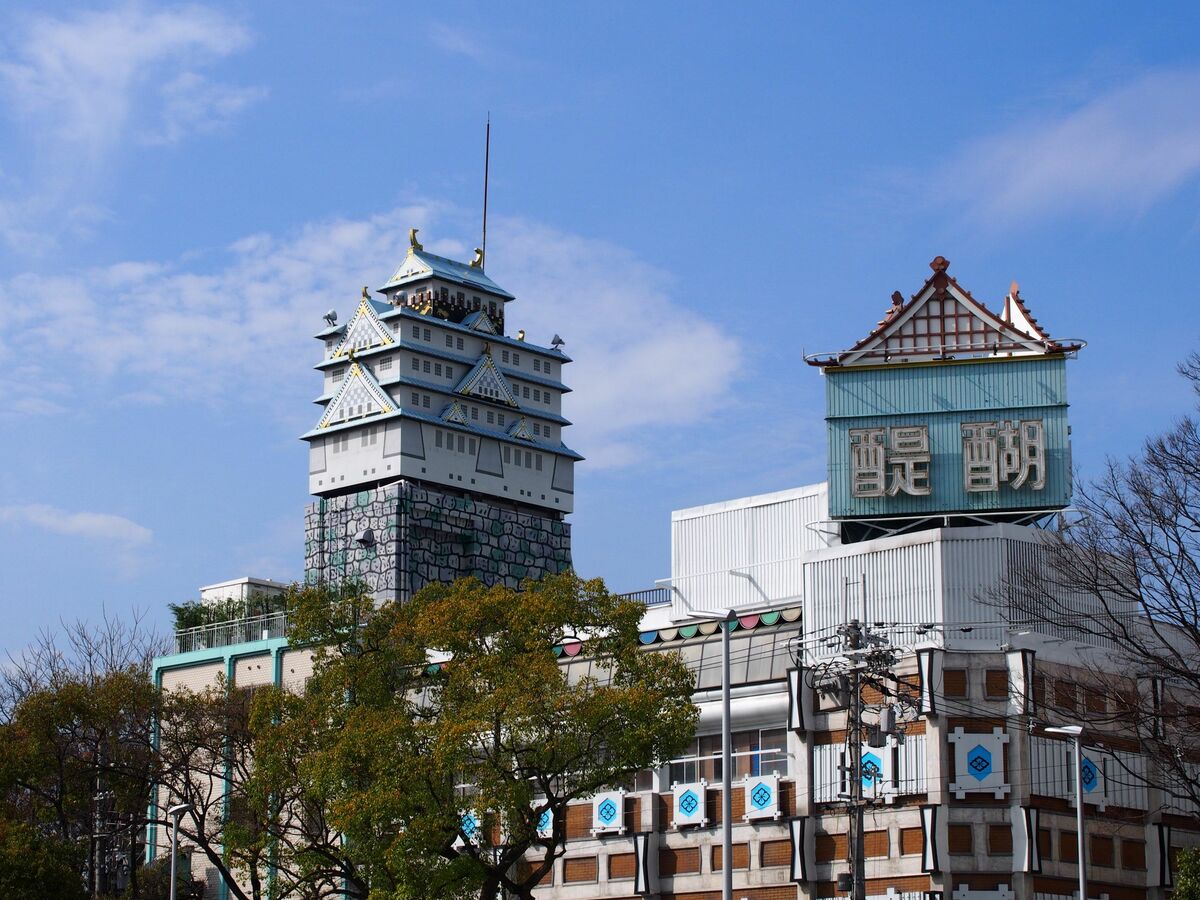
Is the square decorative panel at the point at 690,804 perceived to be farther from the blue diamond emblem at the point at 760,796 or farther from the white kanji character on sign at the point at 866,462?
the white kanji character on sign at the point at 866,462

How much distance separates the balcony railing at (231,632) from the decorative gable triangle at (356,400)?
18.6 meters

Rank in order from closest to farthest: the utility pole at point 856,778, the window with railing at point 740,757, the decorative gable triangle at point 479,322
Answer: the utility pole at point 856,778
the window with railing at point 740,757
the decorative gable triangle at point 479,322

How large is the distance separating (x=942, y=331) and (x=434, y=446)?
46369mm

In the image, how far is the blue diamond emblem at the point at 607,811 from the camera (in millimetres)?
54375

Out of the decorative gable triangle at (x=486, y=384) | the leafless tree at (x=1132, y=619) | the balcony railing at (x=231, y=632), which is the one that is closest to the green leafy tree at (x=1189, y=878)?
the leafless tree at (x=1132, y=619)

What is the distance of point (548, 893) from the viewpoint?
183 feet

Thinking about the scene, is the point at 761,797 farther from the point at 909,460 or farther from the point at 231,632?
the point at 231,632

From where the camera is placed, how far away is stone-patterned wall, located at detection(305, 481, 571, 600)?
94125mm

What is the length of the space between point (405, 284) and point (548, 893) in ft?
168

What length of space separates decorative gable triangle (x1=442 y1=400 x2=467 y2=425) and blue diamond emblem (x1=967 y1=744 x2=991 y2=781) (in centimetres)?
5405

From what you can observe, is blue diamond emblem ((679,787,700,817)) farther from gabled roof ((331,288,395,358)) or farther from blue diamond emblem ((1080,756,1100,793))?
gabled roof ((331,288,395,358))

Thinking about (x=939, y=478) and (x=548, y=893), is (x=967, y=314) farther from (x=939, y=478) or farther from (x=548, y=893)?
(x=548, y=893)

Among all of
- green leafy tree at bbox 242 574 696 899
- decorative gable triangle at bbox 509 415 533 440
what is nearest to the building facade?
green leafy tree at bbox 242 574 696 899

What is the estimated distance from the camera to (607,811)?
5450cm
